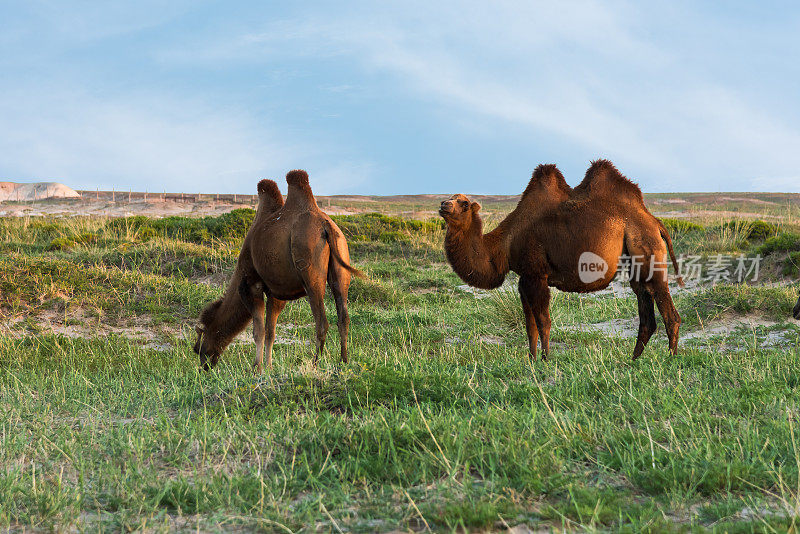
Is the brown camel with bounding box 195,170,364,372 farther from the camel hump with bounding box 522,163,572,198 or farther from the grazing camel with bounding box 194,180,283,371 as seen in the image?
the camel hump with bounding box 522,163,572,198

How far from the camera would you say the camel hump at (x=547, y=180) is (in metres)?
6.96

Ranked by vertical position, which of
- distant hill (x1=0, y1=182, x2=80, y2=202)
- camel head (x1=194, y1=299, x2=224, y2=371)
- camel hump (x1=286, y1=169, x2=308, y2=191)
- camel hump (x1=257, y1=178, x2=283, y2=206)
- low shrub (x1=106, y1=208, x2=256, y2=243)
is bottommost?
camel head (x1=194, y1=299, x2=224, y2=371)

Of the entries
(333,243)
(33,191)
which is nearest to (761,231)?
(333,243)

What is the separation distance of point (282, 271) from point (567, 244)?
2.95 meters

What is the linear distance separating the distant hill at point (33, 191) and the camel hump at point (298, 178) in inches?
2873

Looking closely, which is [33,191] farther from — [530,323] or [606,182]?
[606,182]

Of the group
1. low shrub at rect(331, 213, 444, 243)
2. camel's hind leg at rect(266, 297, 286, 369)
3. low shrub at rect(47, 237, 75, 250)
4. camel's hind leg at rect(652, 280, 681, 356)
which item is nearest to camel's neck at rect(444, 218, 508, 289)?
camel's hind leg at rect(652, 280, 681, 356)

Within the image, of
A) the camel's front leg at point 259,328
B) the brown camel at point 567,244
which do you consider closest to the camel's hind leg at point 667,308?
the brown camel at point 567,244

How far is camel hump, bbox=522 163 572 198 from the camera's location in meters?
6.96

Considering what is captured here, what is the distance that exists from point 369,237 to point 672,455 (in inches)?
741

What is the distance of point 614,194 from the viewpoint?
22.4 ft

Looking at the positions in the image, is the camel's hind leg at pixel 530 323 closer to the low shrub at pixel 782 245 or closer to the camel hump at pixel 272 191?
the camel hump at pixel 272 191

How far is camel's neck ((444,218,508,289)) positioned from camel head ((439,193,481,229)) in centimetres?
6

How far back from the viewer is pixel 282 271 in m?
6.70
